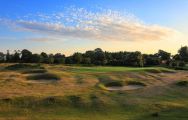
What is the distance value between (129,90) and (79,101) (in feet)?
34.9

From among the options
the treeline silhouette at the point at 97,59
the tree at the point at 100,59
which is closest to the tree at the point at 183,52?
the treeline silhouette at the point at 97,59

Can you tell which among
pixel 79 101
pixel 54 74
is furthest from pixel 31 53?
pixel 79 101

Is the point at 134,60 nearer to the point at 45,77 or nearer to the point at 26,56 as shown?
the point at 26,56

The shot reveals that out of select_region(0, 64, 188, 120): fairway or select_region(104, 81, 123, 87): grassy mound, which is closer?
select_region(0, 64, 188, 120): fairway

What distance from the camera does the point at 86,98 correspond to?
117 feet

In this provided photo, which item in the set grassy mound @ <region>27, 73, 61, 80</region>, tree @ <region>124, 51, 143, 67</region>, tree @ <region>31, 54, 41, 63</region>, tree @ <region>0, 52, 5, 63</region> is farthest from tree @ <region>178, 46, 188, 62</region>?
grassy mound @ <region>27, 73, 61, 80</region>

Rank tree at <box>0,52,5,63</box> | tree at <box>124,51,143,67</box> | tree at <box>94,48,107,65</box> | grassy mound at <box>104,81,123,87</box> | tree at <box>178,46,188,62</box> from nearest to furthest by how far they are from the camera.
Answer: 1. grassy mound at <box>104,81,123,87</box>
2. tree at <box>124,51,143,67</box>
3. tree at <box>94,48,107,65</box>
4. tree at <box>0,52,5,63</box>
5. tree at <box>178,46,188,62</box>

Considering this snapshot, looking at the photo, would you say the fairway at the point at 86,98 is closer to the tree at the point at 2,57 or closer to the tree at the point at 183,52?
the tree at the point at 2,57

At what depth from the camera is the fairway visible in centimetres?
3033

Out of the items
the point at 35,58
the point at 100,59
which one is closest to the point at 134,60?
the point at 100,59

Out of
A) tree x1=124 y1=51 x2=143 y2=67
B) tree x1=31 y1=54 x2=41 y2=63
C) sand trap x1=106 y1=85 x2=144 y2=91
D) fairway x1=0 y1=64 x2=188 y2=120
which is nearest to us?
fairway x1=0 y1=64 x2=188 y2=120

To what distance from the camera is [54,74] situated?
49.5 m

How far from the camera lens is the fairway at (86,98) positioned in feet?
99.5

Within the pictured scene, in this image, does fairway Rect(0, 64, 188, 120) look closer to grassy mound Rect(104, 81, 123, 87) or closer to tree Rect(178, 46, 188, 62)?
grassy mound Rect(104, 81, 123, 87)
